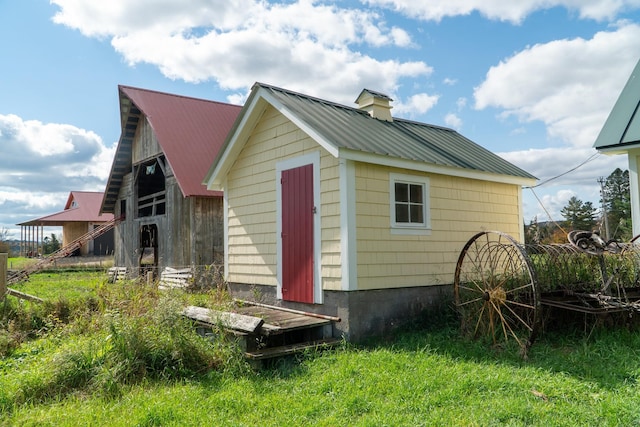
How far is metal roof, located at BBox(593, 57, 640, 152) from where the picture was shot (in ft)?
24.1

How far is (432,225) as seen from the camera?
8281 millimetres

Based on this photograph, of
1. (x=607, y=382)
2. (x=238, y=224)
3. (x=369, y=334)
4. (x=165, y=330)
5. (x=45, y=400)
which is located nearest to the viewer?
(x=607, y=382)

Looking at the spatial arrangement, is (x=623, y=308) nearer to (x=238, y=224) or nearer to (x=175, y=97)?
(x=238, y=224)

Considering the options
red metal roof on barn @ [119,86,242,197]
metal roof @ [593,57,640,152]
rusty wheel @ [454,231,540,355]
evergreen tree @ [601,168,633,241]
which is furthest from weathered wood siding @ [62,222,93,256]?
evergreen tree @ [601,168,633,241]

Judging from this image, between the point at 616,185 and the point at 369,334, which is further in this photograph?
the point at 616,185

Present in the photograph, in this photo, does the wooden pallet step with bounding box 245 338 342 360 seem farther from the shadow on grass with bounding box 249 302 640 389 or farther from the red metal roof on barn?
the red metal roof on barn

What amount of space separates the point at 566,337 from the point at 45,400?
267 inches

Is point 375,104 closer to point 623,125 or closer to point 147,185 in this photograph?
point 623,125

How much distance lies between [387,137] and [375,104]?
5.70 feet

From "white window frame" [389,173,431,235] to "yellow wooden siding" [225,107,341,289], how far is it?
3.29 feet

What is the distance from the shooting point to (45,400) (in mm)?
5461

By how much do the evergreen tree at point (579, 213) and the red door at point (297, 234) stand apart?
101 ft

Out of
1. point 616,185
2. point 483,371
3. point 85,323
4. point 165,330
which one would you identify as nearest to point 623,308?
point 483,371

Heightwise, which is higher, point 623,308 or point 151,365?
point 623,308
